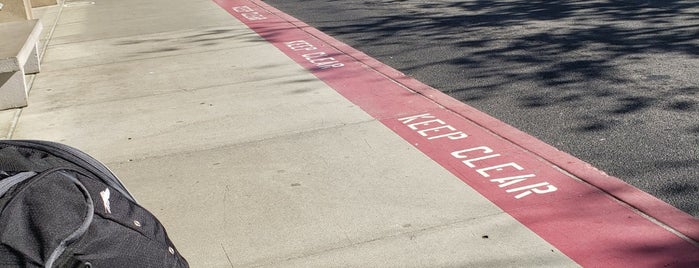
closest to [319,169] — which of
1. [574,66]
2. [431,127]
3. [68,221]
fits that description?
[431,127]

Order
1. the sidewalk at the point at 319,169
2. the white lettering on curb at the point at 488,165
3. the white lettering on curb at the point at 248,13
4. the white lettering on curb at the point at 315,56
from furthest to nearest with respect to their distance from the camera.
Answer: the white lettering on curb at the point at 248,13, the white lettering on curb at the point at 315,56, the white lettering on curb at the point at 488,165, the sidewalk at the point at 319,169

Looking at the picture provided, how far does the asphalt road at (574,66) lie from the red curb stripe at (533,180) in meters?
0.19

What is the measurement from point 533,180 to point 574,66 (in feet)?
11.5

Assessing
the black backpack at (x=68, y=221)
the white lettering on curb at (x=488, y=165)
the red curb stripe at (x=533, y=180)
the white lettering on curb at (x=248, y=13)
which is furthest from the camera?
the white lettering on curb at (x=248, y=13)

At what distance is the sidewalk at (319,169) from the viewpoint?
15.0 feet

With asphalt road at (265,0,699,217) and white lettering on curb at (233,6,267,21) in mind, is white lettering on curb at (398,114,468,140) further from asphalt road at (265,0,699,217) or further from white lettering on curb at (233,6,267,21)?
white lettering on curb at (233,6,267,21)

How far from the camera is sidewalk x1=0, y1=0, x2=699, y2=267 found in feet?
15.0

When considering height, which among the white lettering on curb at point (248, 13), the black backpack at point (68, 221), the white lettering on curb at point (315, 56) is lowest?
the white lettering on curb at point (248, 13)

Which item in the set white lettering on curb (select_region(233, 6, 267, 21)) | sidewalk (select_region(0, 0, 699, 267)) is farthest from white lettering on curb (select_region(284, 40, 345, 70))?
white lettering on curb (select_region(233, 6, 267, 21))

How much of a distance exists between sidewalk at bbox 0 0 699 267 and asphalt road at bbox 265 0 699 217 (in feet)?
1.19

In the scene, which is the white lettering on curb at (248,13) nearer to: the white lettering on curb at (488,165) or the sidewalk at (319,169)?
the sidewalk at (319,169)

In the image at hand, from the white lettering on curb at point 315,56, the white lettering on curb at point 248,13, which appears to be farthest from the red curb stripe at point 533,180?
the white lettering on curb at point 248,13

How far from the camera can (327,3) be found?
1555 centimetres

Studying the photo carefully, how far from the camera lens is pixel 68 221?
2605 millimetres
